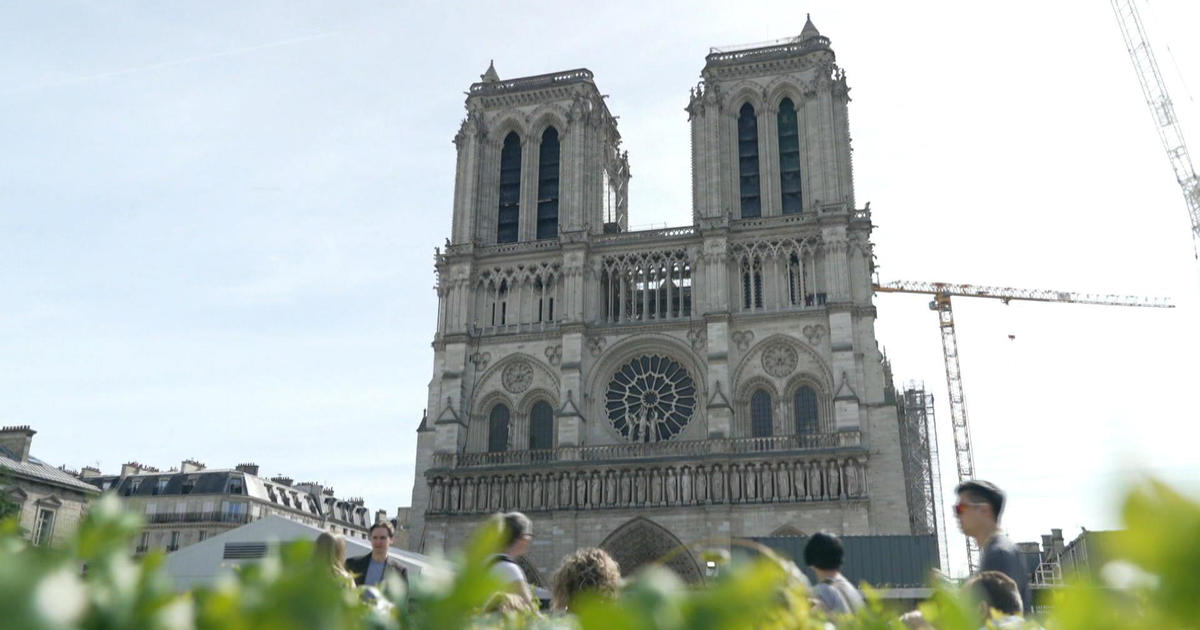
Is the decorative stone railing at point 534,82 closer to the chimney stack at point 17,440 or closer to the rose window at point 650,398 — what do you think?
the rose window at point 650,398

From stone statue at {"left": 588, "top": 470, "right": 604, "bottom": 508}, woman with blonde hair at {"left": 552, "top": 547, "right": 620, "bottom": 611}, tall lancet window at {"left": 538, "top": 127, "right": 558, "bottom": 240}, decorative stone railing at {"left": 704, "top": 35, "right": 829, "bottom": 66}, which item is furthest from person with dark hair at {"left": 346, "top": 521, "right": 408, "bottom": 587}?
decorative stone railing at {"left": 704, "top": 35, "right": 829, "bottom": 66}

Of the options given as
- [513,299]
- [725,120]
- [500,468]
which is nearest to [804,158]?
[725,120]

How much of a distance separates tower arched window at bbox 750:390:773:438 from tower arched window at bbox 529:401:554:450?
7.68 metres

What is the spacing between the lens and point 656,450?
3312 cm

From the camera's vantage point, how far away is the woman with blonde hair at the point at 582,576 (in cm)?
520

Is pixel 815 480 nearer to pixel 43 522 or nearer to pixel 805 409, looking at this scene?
pixel 805 409

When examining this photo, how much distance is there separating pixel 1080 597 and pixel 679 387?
3461 centimetres

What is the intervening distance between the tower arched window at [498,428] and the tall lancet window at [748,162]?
12.3 meters

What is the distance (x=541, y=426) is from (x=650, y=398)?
14.5ft

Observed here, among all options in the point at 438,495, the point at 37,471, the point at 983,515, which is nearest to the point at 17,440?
the point at 37,471

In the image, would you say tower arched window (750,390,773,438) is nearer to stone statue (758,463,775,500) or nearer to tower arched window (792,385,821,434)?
tower arched window (792,385,821,434)

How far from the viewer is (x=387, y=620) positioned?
152 cm

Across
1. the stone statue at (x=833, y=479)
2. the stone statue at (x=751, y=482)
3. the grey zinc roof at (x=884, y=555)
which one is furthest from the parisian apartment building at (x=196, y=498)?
the grey zinc roof at (x=884, y=555)

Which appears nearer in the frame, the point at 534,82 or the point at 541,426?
the point at 541,426
